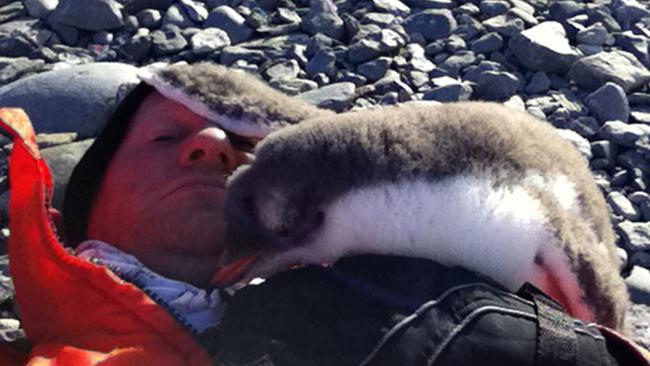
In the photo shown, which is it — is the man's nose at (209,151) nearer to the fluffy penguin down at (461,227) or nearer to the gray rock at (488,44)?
the fluffy penguin down at (461,227)

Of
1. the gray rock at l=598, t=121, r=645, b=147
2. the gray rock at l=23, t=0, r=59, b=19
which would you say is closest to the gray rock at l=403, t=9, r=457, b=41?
the gray rock at l=598, t=121, r=645, b=147

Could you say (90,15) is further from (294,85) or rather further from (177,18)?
(294,85)

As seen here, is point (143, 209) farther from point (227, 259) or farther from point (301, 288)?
point (301, 288)

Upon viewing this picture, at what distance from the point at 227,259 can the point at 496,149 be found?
1.40ft

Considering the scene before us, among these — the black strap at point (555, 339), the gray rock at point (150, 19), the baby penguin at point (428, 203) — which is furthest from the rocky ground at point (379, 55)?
the black strap at point (555, 339)

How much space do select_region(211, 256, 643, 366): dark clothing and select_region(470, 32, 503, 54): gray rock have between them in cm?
284

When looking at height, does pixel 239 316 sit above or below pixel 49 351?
above

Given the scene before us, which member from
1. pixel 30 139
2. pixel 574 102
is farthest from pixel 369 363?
pixel 574 102

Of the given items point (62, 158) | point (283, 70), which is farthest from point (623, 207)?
point (62, 158)

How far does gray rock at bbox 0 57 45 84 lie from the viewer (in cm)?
395

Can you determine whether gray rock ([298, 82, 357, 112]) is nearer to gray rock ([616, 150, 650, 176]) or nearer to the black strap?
gray rock ([616, 150, 650, 176])

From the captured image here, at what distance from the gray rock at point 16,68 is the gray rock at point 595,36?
6.52 ft

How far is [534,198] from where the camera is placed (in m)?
1.56

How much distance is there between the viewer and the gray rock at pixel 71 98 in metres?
3.51
